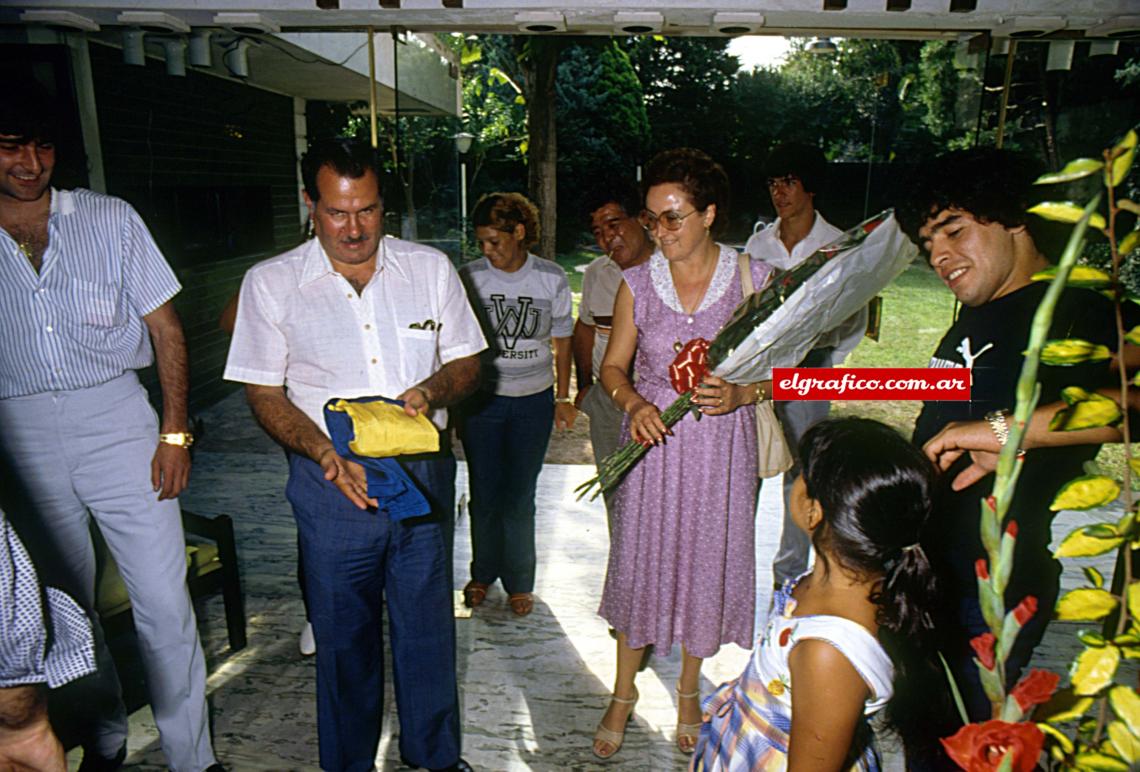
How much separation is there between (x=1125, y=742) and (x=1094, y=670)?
55 millimetres

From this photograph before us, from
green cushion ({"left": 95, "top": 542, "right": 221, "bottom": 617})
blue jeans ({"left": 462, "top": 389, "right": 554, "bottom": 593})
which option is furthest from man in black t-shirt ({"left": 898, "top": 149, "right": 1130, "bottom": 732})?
green cushion ({"left": 95, "top": 542, "right": 221, "bottom": 617})

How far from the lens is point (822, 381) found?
118 cm

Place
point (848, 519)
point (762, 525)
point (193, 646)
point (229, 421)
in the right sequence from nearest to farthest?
point (848, 519) → point (193, 646) → point (762, 525) → point (229, 421)

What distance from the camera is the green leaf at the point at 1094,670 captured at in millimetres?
585

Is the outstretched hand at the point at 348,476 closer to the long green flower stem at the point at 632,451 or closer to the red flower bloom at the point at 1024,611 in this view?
the long green flower stem at the point at 632,451

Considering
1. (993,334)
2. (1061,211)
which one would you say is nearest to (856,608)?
(993,334)

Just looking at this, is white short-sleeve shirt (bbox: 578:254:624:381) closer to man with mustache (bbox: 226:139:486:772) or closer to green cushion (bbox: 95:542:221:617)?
man with mustache (bbox: 226:139:486:772)

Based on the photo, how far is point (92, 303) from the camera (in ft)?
6.83

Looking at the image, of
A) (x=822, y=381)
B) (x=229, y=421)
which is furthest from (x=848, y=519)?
(x=229, y=421)

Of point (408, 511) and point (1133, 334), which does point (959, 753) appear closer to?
point (1133, 334)

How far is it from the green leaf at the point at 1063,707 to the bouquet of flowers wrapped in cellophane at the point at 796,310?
1377mm

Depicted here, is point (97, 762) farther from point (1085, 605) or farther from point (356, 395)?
point (1085, 605)

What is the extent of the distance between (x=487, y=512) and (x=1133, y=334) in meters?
2.85

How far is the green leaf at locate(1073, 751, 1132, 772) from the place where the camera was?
0.60 meters
